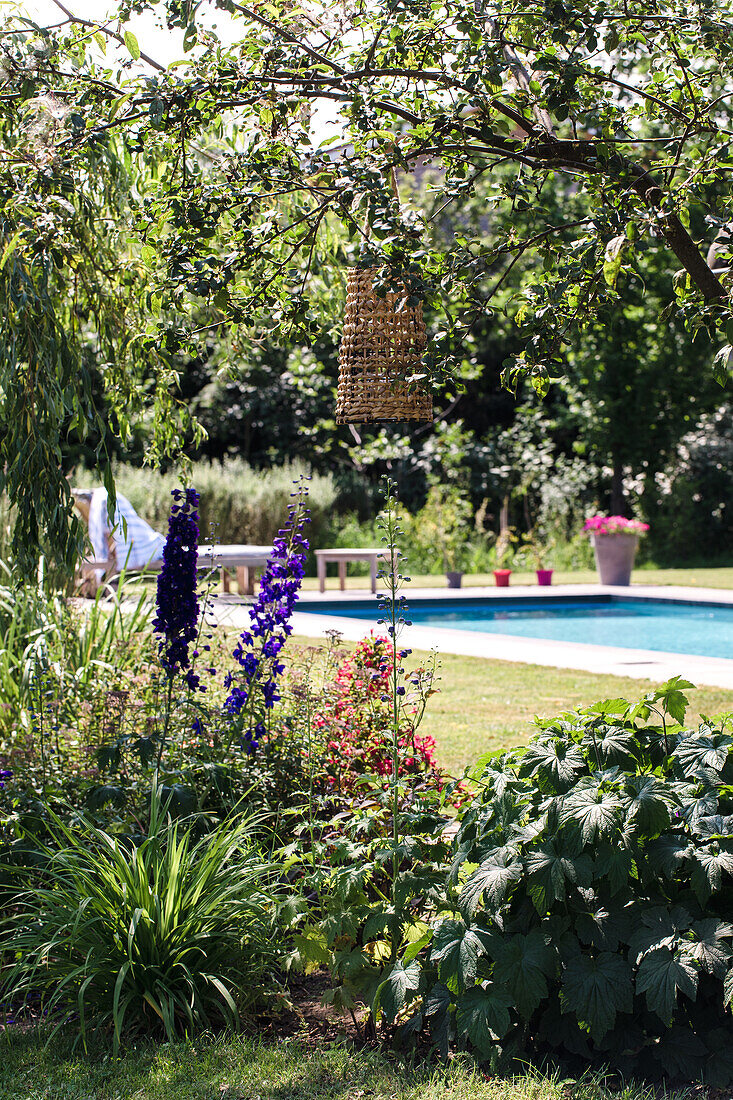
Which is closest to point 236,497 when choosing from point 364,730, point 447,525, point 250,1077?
point 447,525

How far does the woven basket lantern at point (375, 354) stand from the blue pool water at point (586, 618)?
7.42 metres

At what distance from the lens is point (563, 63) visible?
7.10 feet

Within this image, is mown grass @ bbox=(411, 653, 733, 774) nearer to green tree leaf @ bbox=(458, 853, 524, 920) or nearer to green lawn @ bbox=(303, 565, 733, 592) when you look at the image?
green tree leaf @ bbox=(458, 853, 524, 920)

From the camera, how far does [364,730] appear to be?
3588 millimetres

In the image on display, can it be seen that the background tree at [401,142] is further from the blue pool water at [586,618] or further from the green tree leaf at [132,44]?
the blue pool water at [586,618]

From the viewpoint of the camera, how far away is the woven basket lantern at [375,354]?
2531 millimetres

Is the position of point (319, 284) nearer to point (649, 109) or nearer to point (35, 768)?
Result: point (649, 109)

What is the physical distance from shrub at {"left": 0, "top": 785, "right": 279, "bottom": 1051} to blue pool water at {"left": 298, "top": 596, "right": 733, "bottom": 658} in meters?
7.39

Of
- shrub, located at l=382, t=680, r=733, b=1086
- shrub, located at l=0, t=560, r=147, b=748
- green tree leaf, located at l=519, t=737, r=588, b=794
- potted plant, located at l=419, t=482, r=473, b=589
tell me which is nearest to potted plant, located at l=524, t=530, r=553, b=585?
potted plant, located at l=419, t=482, r=473, b=589

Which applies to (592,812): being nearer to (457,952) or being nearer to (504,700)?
(457,952)

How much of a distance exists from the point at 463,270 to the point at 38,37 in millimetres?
1542

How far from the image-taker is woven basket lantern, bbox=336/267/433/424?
99.7 inches

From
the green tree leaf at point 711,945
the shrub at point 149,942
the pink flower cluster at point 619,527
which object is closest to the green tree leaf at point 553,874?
the green tree leaf at point 711,945

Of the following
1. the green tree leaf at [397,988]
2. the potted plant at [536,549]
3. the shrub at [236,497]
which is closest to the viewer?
the green tree leaf at [397,988]
